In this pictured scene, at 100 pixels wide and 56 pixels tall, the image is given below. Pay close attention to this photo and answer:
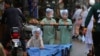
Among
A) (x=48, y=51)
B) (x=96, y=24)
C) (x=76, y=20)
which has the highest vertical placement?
(x=96, y=24)

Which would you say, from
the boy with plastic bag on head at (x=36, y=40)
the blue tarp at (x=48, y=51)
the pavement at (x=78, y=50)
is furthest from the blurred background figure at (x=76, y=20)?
the blue tarp at (x=48, y=51)

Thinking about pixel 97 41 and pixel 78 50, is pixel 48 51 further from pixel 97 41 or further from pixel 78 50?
pixel 97 41

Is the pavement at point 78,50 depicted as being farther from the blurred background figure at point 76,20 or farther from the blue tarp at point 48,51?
the blurred background figure at point 76,20

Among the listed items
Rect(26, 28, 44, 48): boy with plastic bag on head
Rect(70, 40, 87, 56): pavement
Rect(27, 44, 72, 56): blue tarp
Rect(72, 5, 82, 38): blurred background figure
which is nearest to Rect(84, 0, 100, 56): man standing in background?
Rect(27, 44, 72, 56): blue tarp

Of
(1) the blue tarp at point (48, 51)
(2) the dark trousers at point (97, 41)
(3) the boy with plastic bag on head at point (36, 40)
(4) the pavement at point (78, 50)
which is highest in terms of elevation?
(2) the dark trousers at point (97, 41)

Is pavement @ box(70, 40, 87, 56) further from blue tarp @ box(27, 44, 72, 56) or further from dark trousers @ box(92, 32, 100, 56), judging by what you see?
dark trousers @ box(92, 32, 100, 56)

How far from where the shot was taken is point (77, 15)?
18.1m

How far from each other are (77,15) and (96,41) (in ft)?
27.4

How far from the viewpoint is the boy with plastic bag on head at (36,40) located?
12305 millimetres

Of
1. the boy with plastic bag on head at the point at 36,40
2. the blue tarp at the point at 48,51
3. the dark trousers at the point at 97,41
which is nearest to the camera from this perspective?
the dark trousers at the point at 97,41

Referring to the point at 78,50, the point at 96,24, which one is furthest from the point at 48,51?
the point at 96,24

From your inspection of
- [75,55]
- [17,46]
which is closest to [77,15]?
[75,55]

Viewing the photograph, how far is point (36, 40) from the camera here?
40.9 ft

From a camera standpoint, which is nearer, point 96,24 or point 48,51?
point 96,24
